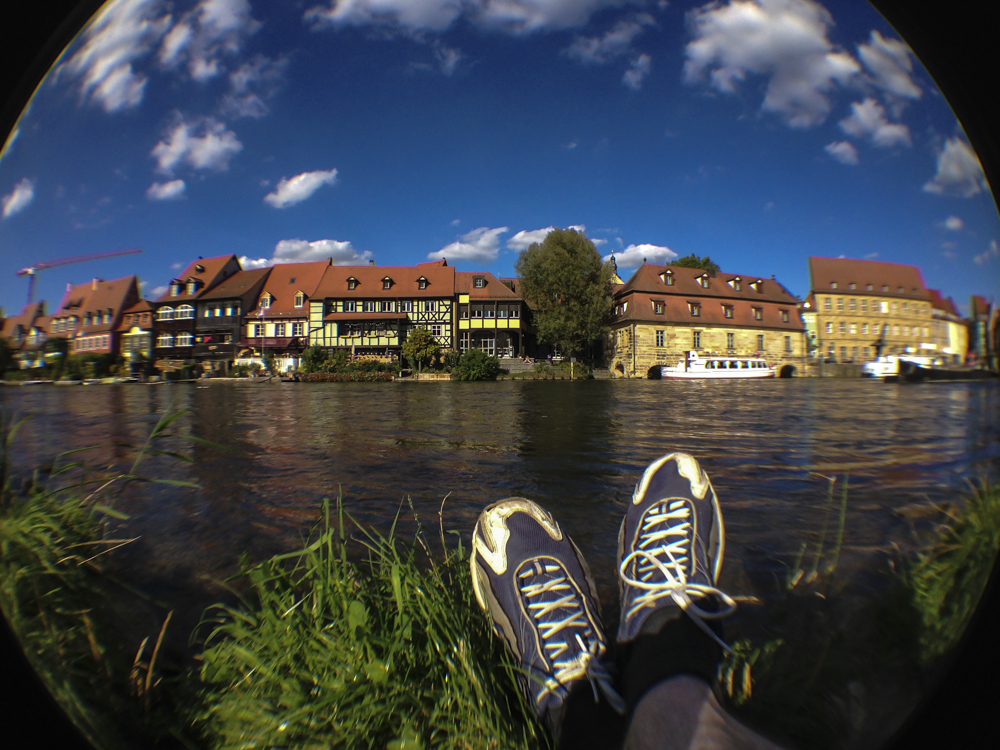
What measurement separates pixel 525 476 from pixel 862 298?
1.73 m

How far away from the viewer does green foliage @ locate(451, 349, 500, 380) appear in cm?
430

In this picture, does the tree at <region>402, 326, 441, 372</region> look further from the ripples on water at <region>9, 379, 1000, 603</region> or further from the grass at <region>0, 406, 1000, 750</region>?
the grass at <region>0, 406, 1000, 750</region>

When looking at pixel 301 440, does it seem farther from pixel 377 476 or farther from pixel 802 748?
pixel 802 748

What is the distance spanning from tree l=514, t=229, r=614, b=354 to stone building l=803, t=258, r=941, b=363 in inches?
70.0

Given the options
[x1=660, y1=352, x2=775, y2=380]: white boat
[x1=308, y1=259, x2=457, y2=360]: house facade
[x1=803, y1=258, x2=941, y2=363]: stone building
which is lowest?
[x1=660, y1=352, x2=775, y2=380]: white boat

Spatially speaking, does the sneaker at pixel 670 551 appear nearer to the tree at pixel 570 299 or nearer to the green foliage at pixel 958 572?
the green foliage at pixel 958 572

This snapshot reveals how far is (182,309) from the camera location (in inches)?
74.4

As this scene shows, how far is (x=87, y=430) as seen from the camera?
67.3 inches

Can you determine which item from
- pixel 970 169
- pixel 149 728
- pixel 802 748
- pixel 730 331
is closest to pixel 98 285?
pixel 149 728

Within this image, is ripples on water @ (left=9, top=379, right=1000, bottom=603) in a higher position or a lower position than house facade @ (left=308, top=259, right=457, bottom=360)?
lower

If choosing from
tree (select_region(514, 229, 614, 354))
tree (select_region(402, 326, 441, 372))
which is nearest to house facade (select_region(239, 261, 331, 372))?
tree (select_region(402, 326, 441, 372))

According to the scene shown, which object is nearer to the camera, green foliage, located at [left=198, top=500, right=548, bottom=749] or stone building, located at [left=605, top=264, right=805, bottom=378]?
green foliage, located at [left=198, top=500, right=548, bottom=749]

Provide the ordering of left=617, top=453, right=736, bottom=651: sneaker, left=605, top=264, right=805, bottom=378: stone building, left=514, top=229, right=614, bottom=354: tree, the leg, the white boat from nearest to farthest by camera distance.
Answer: the leg < left=617, top=453, right=736, bottom=651: sneaker < left=605, top=264, right=805, bottom=378: stone building < left=514, top=229, right=614, bottom=354: tree < the white boat

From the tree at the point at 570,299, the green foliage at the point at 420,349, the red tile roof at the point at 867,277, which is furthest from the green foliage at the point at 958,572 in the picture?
the green foliage at the point at 420,349
